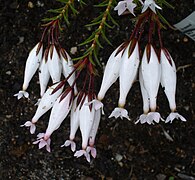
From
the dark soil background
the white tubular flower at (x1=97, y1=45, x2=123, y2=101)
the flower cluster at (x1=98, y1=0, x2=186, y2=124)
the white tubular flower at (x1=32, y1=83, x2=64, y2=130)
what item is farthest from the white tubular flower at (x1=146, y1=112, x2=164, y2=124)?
the dark soil background

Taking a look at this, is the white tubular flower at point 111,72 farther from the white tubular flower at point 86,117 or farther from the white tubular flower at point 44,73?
the white tubular flower at point 44,73

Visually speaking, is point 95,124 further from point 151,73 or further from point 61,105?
point 151,73

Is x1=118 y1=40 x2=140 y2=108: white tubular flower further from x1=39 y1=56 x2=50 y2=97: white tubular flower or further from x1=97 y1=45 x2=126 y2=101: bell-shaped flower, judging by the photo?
x1=39 y1=56 x2=50 y2=97: white tubular flower

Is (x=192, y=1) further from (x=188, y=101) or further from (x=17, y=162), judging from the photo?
(x=17, y=162)

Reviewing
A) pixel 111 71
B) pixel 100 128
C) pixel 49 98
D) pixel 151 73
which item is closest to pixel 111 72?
pixel 111 71

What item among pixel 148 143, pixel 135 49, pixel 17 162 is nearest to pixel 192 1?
pixel 148 143

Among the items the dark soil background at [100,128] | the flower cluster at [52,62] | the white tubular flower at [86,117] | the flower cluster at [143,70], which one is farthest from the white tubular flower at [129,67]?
the dark soil background at [100,128]
